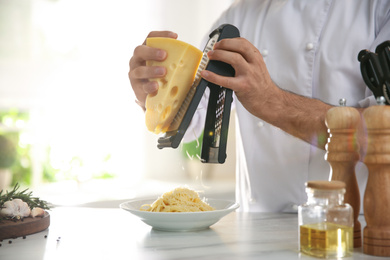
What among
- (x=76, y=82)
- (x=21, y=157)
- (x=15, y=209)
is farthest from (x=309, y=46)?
(x=21, y=157)

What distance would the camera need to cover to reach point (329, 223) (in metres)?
0.94

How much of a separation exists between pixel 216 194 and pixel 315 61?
2.43 metres

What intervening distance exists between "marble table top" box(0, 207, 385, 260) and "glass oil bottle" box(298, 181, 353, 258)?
40 mm

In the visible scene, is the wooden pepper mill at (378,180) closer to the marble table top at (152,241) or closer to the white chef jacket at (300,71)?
the marble table top at (152,241)

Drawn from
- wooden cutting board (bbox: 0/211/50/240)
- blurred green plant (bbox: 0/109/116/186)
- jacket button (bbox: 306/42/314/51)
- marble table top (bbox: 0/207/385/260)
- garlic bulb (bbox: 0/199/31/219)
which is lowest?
marble table top (bbox: 0/207/385/260)

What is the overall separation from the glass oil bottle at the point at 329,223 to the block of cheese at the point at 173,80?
42 cm

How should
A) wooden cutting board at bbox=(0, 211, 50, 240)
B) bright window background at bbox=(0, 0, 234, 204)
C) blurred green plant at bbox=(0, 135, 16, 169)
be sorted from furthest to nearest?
1. bright window background at bbox=(0, 0, 234, 204)
2. blurred green plant at bbox=(0, 135, 16, 169)
3. wooden cutting board at bbox=(0, 211, 50, 240)

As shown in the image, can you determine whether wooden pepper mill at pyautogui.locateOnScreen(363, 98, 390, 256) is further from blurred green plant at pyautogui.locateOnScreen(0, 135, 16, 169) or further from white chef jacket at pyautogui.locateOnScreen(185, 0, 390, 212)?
blurred green plant at pyautogui.locateOnScreen(0, 135, 16, 169)

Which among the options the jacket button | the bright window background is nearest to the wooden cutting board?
the jacket button

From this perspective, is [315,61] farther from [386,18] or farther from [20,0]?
[20,0]

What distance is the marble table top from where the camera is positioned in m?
1.00

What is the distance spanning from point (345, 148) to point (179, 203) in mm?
440

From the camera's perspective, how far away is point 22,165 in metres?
4.36

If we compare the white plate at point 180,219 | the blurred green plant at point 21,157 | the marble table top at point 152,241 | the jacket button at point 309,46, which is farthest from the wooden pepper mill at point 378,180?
the blurred green plant at point 21,157
